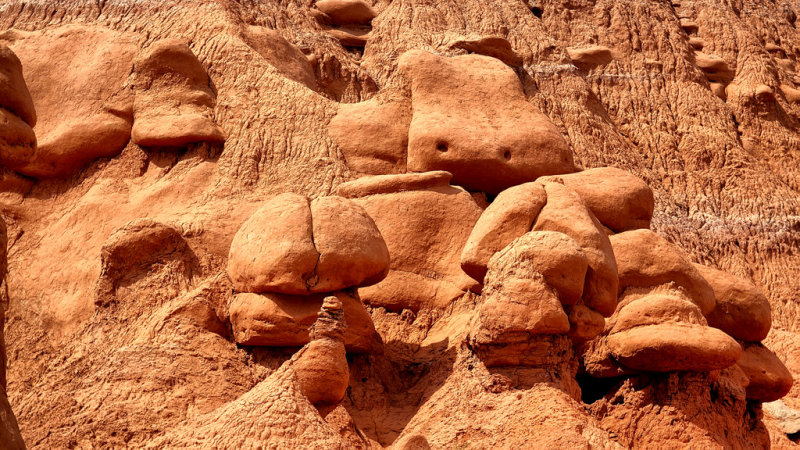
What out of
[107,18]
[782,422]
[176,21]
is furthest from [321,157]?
[782,422]

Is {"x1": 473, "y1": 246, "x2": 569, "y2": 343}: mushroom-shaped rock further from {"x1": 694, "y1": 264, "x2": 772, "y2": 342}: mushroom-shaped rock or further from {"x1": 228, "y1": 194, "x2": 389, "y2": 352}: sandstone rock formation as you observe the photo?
{"x1": 694, "y1": 264, "x2": 772, "y2": 342}: mushroom-shaped rock

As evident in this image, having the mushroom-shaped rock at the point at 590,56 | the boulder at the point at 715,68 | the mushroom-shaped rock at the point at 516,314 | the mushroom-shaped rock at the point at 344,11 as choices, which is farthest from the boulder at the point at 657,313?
the boulder at the point at 715,68

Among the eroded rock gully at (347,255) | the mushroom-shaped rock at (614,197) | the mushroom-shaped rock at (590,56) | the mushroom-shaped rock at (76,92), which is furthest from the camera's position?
the mushroom-shaped rock at (590,56)

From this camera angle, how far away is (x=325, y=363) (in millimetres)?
7594

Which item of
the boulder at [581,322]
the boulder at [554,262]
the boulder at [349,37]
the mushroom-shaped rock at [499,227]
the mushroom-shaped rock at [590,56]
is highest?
the boulder at [554,262]

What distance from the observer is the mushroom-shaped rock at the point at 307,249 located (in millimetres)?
8625

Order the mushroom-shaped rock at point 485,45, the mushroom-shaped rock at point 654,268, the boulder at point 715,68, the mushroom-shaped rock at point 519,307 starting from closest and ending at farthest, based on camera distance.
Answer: the mushroom-shaped rock at point 519,307 → the mushroom-shaped rock at point 654,268 → the mushroom-shaped rock at point 485,45 → the boulder at point 715,68

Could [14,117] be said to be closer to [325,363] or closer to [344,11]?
[325,363]

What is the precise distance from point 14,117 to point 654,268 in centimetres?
663

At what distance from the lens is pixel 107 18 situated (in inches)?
537

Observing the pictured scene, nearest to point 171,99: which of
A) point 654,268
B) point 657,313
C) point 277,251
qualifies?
point 277,251

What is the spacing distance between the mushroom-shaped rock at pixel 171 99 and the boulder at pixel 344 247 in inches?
124

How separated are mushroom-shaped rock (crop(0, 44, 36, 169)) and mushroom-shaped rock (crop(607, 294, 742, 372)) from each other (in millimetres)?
5867

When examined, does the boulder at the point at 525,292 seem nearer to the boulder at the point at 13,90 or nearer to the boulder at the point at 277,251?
the boulder at the point at 277,251
